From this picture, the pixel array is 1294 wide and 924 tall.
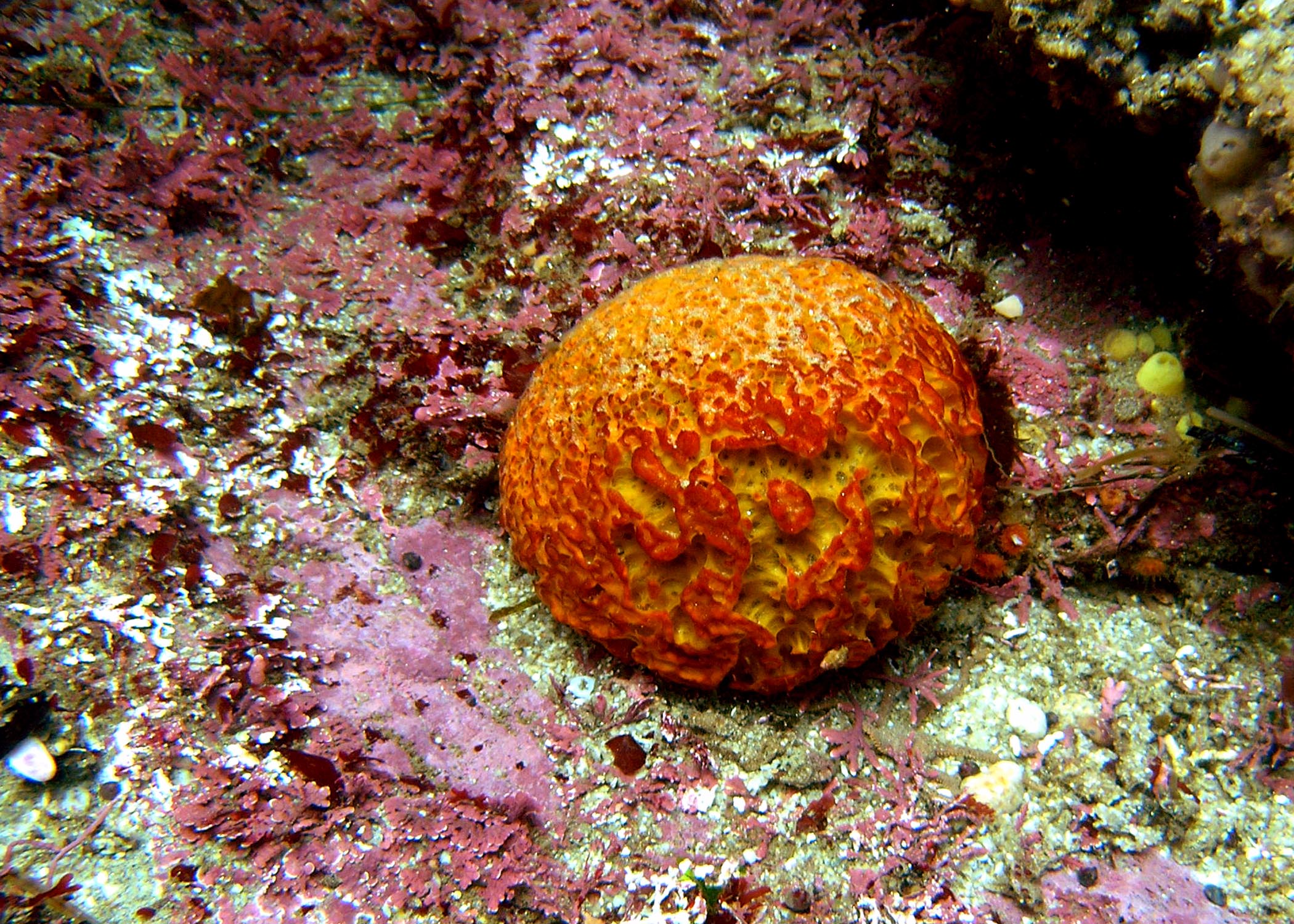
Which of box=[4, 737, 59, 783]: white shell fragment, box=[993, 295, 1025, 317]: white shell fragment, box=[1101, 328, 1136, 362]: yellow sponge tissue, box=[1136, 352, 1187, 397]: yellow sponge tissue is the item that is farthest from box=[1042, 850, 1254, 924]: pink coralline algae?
box=[4, 737, 59, 783]: white shell fragment

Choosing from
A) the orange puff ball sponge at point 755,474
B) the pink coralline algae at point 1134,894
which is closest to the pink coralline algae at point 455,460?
the pink coralline algae at point 1134,894

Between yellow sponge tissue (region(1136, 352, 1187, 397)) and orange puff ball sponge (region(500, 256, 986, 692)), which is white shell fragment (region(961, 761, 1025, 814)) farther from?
yellow sponge tissue (region(1136, 352, 1187, 397))

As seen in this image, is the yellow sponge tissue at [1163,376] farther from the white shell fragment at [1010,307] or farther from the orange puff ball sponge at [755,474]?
the orange puff ball sponge at [755,474]

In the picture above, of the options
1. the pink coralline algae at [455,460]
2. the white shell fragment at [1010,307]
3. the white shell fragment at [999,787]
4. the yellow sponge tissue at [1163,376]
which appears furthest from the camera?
the white shell fragment at [1010,307]

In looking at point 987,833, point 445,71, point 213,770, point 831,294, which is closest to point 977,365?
point 831,294

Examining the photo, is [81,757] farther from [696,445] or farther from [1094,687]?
[1094,687]

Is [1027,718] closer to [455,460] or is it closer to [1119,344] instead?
[1119,344]
